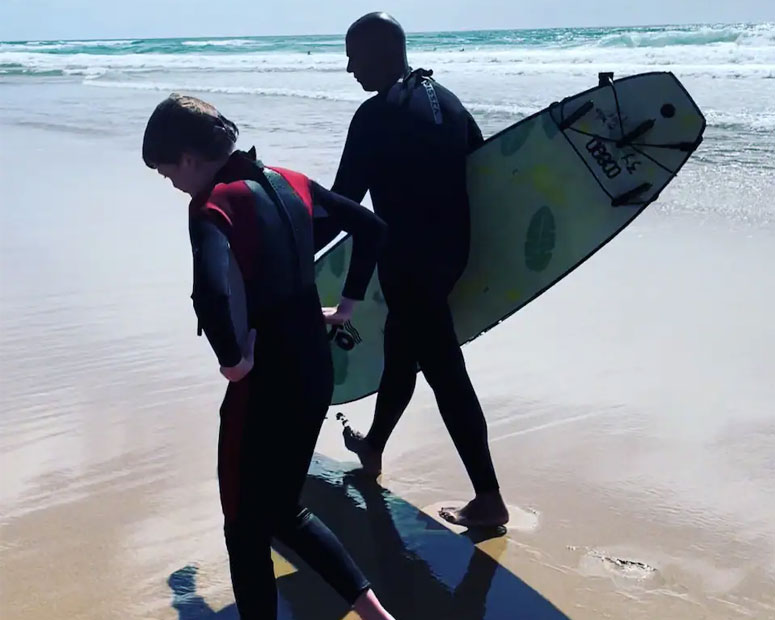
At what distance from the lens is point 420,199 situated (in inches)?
102

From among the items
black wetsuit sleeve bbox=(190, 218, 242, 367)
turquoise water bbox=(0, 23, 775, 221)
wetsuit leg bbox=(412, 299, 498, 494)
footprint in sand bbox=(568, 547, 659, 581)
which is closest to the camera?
black wetsuit sleeve bbox=(190, 218, 242, 367)

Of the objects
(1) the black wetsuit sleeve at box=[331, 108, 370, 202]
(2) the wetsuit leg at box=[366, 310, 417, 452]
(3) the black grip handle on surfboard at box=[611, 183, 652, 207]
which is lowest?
(2) the wetsuit leg at box=[366, 310, 417, 452]

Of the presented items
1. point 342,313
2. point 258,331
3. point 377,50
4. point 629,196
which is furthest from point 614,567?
point 377,50

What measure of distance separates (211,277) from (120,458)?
1.70m

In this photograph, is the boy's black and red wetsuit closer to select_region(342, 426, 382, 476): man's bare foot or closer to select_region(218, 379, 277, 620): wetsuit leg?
select_region(218, 379, 277, 620): wetsuit leg

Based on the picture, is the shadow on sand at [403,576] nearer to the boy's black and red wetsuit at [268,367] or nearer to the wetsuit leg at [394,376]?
the wetsuit leg at [394,376]

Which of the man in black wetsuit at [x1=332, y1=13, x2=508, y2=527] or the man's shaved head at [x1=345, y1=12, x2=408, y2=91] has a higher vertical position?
the man's shaved head at [x1=345, y1=12, x2=408, y2=91]

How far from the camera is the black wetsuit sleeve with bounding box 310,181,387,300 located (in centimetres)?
207

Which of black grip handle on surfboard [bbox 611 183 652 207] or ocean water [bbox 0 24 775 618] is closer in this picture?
ocean water [bbox 0 24 775 618]

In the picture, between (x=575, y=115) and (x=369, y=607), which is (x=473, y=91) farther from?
(x=369, y=607)

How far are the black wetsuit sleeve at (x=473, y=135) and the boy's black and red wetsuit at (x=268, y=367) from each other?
31.7 inches

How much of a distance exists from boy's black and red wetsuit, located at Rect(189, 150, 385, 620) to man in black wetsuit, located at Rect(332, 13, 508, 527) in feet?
1.74

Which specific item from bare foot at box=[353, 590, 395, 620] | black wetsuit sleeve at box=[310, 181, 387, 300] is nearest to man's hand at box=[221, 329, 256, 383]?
black wetsuit sleeve at box=[310, 181, 387, 300]

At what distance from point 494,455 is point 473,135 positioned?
1131mm
